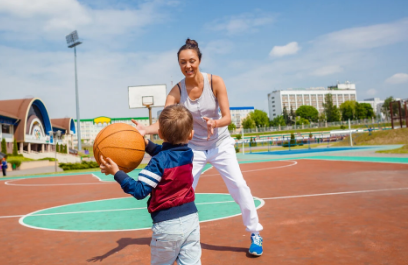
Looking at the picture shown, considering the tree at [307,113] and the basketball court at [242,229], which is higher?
the tree at [307,113]

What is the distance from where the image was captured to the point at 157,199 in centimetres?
240

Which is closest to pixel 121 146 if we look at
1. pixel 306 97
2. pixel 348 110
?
pixel 348 110

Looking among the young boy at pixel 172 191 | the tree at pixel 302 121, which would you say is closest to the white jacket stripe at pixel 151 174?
the young boy at pixel 172 191

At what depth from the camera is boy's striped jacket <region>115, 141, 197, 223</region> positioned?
90.4 inches

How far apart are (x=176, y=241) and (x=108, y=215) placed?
4532 millimetres

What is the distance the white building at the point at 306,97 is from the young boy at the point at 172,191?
513ft

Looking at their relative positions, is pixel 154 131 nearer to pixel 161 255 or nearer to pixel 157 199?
pixel 157 199

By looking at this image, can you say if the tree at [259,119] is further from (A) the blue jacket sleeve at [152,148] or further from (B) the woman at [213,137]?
(A) the blue jacket sleeve at [152,148]

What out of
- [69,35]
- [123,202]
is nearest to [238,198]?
[123,202]

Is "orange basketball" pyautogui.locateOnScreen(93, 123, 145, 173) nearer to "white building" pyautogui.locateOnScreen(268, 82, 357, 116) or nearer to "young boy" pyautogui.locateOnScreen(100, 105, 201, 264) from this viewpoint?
"young boy" pyautogui.locateOnScreen(100, 105, 201, 264)

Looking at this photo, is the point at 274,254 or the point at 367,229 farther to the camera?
the point at 367,229

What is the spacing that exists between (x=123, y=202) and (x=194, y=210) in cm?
602

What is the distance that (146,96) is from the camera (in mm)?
28031

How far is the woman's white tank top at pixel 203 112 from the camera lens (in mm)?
3900
